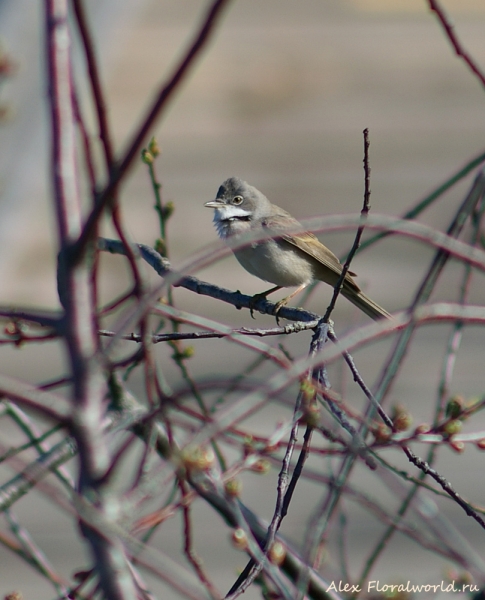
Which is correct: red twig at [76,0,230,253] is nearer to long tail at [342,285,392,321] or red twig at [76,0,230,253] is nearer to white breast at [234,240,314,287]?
white breast at [234,240,314,287]

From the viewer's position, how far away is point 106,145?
89 centimetres

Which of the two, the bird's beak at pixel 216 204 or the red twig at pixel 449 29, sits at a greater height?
the bird's beak at pixel 216 204

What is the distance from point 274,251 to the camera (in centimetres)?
451

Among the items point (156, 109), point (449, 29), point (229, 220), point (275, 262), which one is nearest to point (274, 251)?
point (275, 262)

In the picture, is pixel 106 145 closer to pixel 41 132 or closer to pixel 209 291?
pixel 209 291

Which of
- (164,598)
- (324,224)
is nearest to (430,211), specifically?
(164,598)

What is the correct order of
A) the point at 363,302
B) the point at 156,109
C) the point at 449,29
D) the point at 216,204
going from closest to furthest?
the point at 156,109, the point at 449,29, the point at 363,302, the point at 216,204

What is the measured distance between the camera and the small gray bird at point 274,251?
4473 millimetres

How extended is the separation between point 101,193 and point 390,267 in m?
5.51

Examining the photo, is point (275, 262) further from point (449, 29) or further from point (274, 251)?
point (449, 29)

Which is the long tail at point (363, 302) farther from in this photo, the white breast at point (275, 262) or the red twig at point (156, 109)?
the red twig at point (156, 109)

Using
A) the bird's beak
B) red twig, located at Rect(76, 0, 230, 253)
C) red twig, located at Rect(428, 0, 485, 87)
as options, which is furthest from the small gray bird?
red twig, located at Rect(76, 0, 230, 253)

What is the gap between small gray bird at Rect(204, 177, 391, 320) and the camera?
4473mm

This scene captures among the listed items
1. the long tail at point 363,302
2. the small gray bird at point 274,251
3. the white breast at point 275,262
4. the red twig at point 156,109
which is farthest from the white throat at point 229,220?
the red twig at point 156,109
